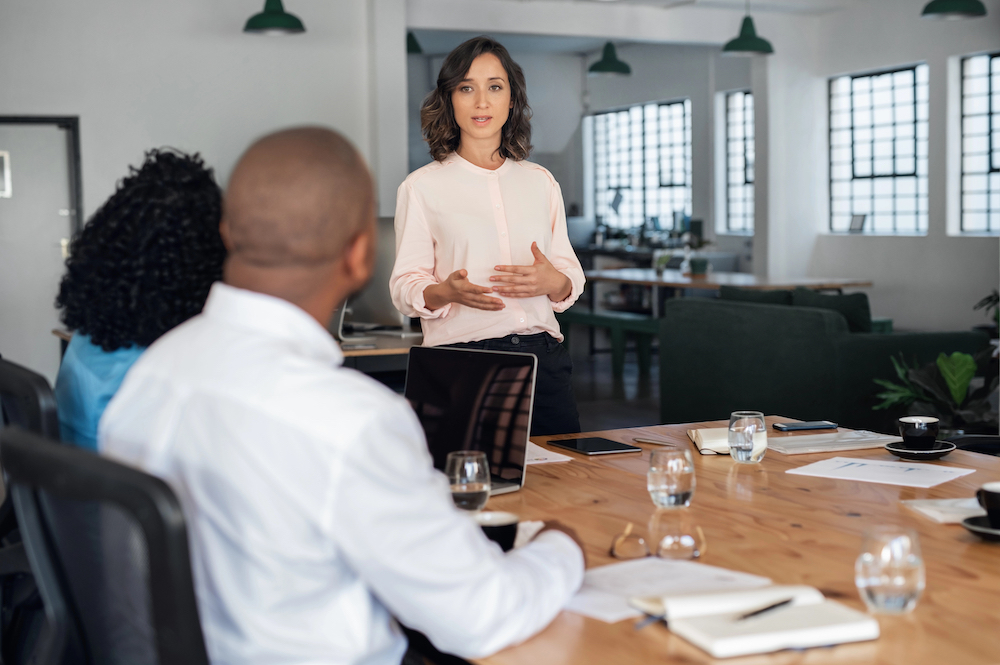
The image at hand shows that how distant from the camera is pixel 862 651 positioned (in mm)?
1056

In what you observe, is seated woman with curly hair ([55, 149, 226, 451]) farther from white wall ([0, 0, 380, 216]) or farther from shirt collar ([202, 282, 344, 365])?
white wall ([0, 0, 380, 216])

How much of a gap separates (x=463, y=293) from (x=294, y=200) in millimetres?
1302

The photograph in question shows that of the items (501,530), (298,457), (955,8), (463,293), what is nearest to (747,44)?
(955,8)

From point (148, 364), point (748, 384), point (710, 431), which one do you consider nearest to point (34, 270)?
point (748, 384)

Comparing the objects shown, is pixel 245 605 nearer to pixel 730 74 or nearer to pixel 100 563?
pixel 100 563

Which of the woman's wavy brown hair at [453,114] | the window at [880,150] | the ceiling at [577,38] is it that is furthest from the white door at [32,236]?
the window at [880,150]

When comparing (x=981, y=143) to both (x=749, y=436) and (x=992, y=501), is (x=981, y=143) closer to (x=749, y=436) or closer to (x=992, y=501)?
(x=749, y=436)

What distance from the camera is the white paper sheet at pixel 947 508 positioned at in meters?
1.53

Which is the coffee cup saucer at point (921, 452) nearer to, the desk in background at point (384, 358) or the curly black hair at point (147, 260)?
the curly black hair at point (147, 260)

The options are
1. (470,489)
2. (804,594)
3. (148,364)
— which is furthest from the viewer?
(470,489)

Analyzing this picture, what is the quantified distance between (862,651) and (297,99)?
23.0 ft

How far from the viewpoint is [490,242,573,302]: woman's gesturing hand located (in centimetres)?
232

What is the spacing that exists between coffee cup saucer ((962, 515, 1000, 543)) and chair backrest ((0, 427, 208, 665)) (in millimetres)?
1052

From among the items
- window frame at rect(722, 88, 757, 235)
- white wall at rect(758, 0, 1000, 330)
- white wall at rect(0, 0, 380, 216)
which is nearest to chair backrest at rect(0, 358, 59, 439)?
white wall at rect(0, 0, 380, 216)
